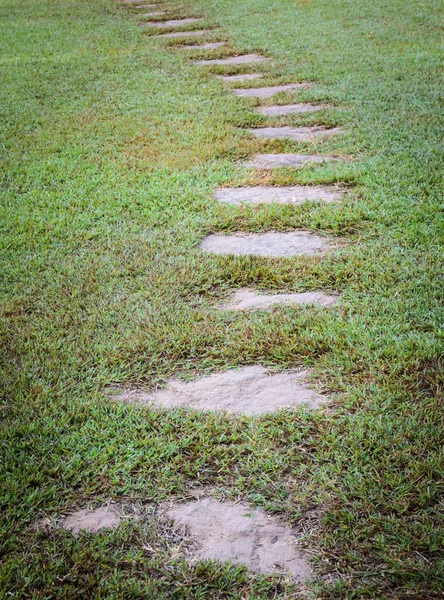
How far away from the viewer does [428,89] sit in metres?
4.52

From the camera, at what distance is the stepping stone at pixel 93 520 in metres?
1.46

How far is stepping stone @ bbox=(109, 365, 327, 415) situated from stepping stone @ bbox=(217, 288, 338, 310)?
1.20ft

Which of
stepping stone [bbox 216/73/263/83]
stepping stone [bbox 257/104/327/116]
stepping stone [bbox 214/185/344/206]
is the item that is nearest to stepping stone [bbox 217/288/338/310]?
stepping stone [bbox 214/185/344/206]

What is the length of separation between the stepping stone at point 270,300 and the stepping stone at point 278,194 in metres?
0.85

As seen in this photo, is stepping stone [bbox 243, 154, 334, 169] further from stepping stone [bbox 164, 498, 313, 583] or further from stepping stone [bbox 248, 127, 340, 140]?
stepping stone [bbox 164, 498, 313, 583]

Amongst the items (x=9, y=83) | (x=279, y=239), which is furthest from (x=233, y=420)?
(x=9, y=83)

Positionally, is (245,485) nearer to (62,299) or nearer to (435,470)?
(435,470)

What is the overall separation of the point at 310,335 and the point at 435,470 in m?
0.65

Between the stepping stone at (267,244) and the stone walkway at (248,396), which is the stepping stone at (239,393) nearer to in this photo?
the stone walkway at (248,396)

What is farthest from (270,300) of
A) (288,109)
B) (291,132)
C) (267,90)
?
(267,90)

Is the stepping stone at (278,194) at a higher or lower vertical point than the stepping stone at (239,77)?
lower

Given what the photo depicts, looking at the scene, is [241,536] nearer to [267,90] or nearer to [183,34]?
[267,90]

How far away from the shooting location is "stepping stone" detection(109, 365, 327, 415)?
1.80 m

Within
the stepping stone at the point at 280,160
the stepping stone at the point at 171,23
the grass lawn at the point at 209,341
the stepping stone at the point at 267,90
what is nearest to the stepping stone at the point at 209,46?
the stepping stone at the point at 171,23
